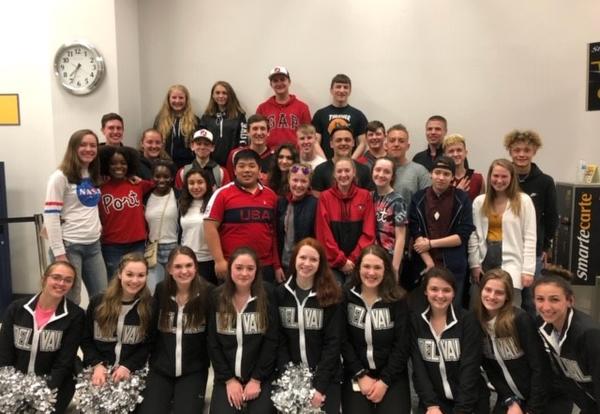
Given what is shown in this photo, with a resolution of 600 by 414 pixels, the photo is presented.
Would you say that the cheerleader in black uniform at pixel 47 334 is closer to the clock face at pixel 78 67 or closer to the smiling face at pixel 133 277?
the smiling face at pixel 133 277

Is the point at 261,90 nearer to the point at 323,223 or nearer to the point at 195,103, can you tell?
the point at 195,103

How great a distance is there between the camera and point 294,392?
8.21 feet

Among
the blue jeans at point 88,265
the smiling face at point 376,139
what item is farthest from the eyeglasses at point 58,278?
the smiling face at point 376,139

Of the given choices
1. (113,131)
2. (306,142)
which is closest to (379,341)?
(306,142)

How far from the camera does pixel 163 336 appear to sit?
8.98ft

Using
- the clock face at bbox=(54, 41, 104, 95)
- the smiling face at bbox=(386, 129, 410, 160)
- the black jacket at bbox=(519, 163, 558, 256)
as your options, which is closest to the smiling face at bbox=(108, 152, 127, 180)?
the clock face at bbox=(54, 41, 104, 95)

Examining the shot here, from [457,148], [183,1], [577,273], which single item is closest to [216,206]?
[457,148]

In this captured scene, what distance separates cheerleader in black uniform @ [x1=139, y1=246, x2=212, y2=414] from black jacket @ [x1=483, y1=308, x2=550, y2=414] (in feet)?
5.15

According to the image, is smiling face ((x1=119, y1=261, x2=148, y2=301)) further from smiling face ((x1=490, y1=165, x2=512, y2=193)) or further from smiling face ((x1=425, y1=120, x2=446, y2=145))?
smiling face ((x1=425, y1=120, x2=446, y2=145))

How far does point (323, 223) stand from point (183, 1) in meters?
2.98

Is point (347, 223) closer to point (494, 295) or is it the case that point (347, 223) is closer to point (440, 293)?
point (440, 293)

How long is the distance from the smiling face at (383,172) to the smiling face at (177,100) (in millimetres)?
2218

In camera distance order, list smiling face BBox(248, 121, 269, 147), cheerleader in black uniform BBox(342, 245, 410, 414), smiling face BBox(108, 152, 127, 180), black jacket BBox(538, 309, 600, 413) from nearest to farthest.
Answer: black jacket BBox(538, 309, 600, 413)
cheerleader in black uniform BBox(342, 245, 410, 414)
smiling face BBox(108, 152, 127, 180)
smiling face BBox(248, 121, 269, 147)

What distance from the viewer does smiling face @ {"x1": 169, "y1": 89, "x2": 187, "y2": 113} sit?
4484 mm
